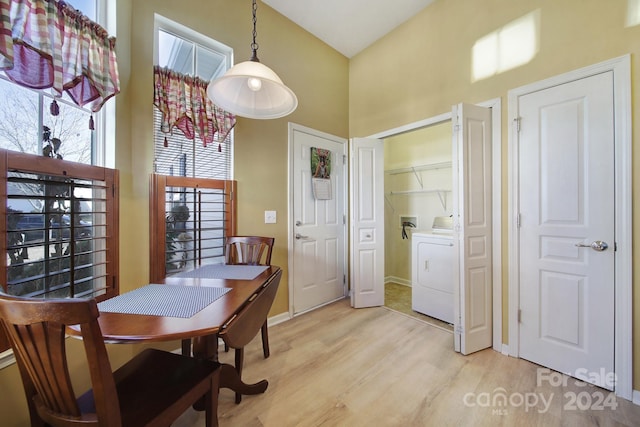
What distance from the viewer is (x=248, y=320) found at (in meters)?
1.14

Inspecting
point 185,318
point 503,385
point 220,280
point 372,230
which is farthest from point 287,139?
point 503,385

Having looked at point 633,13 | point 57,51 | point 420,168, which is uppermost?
point 633,13

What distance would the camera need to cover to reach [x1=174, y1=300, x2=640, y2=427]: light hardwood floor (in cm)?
140

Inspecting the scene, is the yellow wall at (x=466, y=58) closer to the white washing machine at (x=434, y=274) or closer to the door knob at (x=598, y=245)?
the door knob at (x=598, y=245)

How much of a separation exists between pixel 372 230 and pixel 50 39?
9.41 ft

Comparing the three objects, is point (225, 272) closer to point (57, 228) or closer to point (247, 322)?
point (247, 322)

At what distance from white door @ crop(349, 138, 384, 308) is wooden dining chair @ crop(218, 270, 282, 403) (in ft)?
5.11

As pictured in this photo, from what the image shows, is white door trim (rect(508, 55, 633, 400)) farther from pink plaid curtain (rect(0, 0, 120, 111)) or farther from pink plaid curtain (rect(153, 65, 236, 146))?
pink plaid curtain (rect(0, 0, 120, 111))

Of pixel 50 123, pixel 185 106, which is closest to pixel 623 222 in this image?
pixel 185 106

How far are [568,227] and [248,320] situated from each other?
7.28 ft

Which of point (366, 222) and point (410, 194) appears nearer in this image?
point (366, 222)

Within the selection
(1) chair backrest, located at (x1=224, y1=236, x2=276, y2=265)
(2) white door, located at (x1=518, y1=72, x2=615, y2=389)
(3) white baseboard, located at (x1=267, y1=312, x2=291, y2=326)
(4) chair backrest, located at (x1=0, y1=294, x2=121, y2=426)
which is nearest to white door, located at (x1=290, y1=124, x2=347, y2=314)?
(3) white baseboard, located at (x1=267, y1=312, x2=291, y2=326)

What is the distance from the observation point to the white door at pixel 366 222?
9.54ft

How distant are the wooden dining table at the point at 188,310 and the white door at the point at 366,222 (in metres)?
1.45
